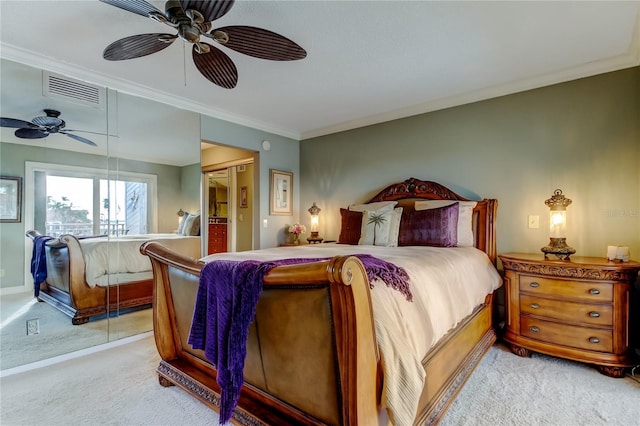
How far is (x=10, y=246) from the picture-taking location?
8.18ft

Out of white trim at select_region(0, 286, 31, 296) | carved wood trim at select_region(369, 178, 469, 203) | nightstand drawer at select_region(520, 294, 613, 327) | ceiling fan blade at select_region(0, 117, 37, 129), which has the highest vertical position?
ceiling fan blade at select_region(0, 117, 37, 129)

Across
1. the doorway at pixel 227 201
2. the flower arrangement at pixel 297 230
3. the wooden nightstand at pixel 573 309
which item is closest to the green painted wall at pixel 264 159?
the flower arrangement at pixel 297 230

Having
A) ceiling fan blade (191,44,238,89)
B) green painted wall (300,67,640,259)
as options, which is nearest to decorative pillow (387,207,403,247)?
green painted wall (300,67,640,259)

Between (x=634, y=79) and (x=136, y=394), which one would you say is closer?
(x=136, y=394)

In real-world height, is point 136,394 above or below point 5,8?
below

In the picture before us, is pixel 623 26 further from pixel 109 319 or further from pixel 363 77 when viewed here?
pixel 109 319

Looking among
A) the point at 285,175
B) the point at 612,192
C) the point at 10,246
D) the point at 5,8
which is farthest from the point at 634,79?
the point at 10,246

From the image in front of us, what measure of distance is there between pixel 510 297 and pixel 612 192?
1220 millimetres

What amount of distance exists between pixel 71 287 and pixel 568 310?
4.22 metres

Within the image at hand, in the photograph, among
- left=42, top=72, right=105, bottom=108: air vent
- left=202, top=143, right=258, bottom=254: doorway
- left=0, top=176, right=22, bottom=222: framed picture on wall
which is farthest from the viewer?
left=202, top=143, right=258, bottom=254: doorway

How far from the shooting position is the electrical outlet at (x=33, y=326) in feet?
8.38

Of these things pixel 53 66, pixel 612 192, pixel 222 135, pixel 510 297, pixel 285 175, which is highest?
pixel 53 66

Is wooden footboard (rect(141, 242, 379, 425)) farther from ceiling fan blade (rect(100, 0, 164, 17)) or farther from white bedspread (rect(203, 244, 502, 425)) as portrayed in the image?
ceiling fan blade (rect(100, 0, 164, 17))

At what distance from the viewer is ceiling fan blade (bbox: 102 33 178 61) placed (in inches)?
70.0
